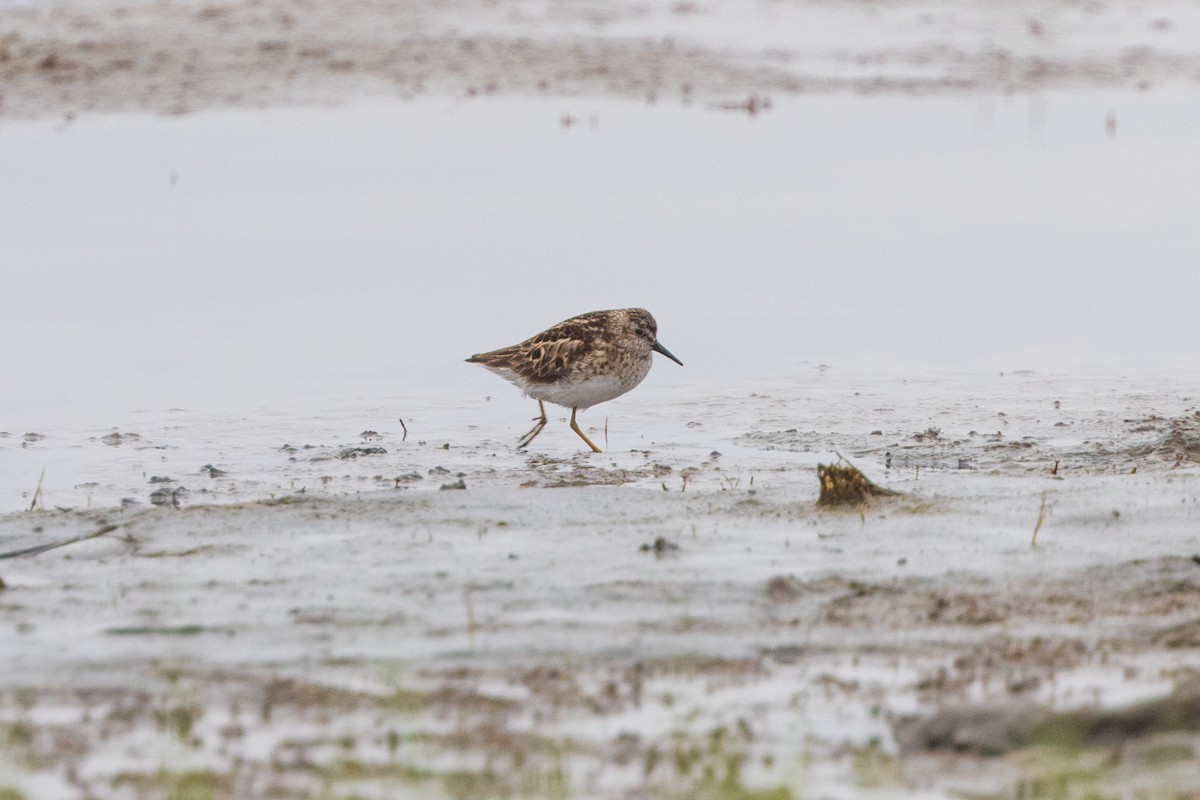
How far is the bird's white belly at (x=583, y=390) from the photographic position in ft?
34.1

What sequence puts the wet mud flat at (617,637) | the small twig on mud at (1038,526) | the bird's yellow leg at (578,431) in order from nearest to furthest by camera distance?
the wet mud flat at (617,637)
the small twig on mud at (1038,526)
the bird's yellow leg at (578,431)

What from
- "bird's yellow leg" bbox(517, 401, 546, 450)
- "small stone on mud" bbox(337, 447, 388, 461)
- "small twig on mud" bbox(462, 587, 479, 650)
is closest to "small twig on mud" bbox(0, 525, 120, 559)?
"small twig on mud" bbox(462, 587, 479, 650)

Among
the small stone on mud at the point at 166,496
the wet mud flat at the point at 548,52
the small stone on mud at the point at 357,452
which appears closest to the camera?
the small stone on mud at the point at 166,496

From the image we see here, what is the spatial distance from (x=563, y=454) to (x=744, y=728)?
5.18 meters

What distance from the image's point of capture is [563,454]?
10.3 meters

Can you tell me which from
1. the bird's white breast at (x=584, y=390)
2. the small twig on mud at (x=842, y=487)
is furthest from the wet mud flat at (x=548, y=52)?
the small twig on mud at (x=842, y=487)

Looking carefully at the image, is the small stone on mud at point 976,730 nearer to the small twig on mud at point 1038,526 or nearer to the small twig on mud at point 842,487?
the small twig on mud at point 1038,526

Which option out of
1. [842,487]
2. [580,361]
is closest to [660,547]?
[842,487]

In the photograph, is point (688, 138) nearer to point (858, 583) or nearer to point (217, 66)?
point (217, 66)

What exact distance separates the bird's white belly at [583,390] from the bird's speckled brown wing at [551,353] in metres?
0.06

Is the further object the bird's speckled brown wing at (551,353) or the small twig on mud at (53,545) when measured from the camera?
the bird's speckled brown wing at (551,353)

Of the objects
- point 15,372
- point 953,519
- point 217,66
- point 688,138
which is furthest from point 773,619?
point 217,66

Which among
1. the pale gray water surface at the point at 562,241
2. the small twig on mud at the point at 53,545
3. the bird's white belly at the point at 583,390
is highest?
the pale gray water surface at the point at 562,241

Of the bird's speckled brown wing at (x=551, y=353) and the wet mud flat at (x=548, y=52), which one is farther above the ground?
the wet mud flat at (x=548, y=52)
